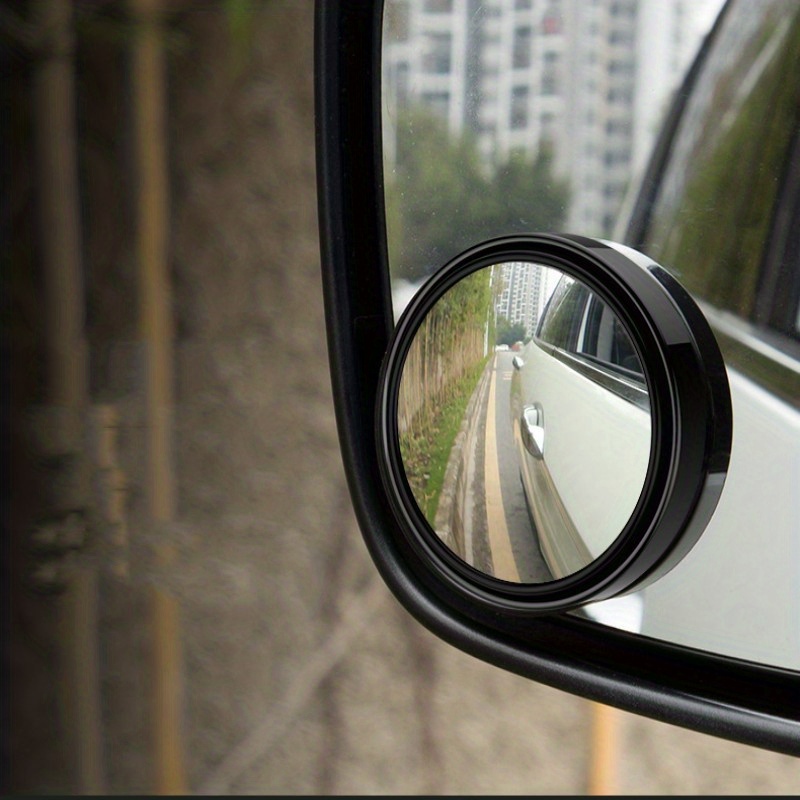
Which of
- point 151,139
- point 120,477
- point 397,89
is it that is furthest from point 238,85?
point 397,89

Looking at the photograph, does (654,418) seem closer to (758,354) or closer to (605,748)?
(758,354)

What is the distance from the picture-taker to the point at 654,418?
0.19 metres

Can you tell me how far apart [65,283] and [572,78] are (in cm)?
70

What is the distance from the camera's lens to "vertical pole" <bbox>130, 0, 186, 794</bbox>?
2.57 ft

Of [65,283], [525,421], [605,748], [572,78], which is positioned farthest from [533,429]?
[65,283]

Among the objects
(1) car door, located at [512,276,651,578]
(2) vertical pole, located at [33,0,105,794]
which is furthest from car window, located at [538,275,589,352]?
(2) vertical pole, located at [33,0,105,794]

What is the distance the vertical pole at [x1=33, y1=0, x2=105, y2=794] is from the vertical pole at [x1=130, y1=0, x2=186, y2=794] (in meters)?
0.07

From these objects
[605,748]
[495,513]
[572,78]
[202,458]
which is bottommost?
[605,748]

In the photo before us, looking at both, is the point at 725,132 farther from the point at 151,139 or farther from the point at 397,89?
the point at 151,139

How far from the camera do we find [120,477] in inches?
32.4

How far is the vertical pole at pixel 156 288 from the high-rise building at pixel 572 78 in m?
0.58

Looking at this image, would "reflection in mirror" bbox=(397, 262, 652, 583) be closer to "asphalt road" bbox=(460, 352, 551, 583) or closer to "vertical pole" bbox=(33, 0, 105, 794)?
"asphalt road" bbox=(460, 352, 551, 583)

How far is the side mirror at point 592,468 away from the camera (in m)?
0.19

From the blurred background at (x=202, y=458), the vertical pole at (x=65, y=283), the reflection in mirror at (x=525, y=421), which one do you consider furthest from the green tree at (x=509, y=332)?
the vertical pole at (x=65, y=283)
